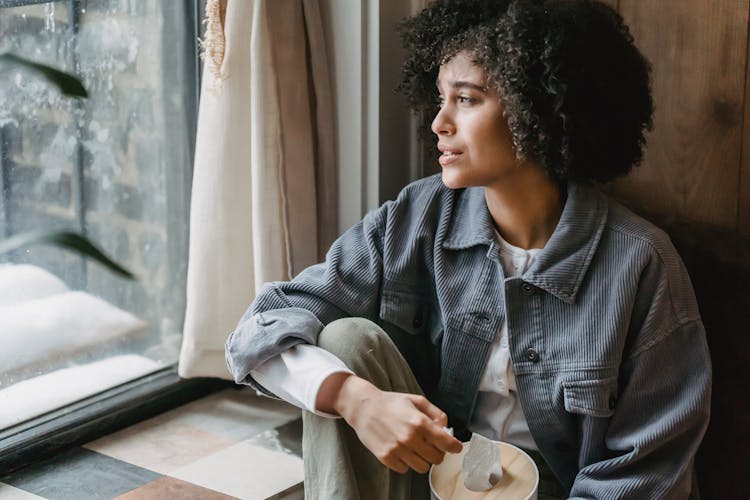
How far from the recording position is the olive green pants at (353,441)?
136 cm

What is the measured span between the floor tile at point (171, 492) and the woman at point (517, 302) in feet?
0.95

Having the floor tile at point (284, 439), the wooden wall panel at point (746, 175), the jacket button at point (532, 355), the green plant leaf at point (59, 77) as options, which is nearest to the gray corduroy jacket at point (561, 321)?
the jacket button at point (532, 355)

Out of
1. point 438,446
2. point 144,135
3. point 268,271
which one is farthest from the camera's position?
point 144,135

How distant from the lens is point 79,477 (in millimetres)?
1707

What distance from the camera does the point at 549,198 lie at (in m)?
1.54

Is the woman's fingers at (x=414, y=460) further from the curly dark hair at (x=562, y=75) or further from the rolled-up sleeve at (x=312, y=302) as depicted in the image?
the curly dark hair at (x=562, y=75)

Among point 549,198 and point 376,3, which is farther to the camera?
point 376,3

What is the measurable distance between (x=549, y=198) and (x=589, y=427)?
37 cm

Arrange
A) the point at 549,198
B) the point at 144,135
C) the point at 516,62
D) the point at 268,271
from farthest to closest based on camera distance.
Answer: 1. the point at 144,135
2. the point at 268,271
3. the point at 549,198
4. the point at 516,62

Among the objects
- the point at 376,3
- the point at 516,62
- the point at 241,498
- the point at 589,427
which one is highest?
the point at 376,3

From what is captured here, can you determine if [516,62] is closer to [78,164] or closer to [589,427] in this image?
[589,427]

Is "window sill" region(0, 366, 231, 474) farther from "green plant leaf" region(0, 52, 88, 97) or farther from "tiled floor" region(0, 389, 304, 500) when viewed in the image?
"green plant leaf" region(0, 52, 88, 97)

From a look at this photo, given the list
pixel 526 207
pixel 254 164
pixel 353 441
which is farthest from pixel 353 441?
pixel 254 164

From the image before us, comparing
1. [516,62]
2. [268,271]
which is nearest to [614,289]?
[516,62]
